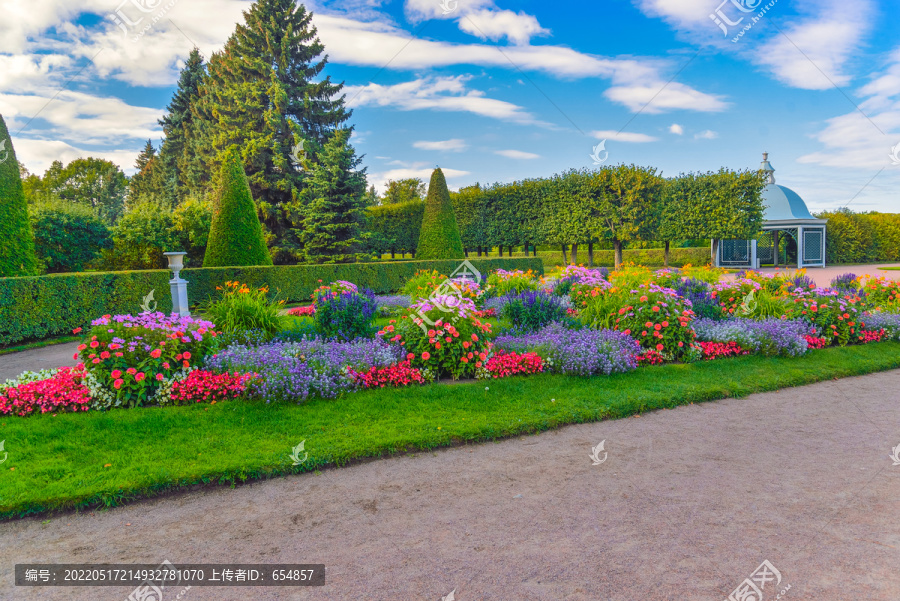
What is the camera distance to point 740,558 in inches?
96.3

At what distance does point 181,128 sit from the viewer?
35.0m

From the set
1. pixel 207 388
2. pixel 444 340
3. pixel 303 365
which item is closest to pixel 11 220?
pixel 207 388

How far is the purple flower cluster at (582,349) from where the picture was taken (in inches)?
225

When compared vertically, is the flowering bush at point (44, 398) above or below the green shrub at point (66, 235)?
below

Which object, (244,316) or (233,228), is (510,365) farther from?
(233,228)

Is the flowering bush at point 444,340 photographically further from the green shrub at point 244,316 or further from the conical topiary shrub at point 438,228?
the conical topiary shrub at point 438,228

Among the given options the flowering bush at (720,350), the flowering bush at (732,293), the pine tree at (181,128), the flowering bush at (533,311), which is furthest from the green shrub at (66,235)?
the flowering bush at (732,293)

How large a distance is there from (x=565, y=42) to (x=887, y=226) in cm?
3523

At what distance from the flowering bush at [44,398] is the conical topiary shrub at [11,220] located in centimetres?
674

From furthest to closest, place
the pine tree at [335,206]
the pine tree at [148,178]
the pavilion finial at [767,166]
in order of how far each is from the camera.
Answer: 1. the pine tree at [148,178]
2. the pavilion finial at [767,166]
3. the pine tree at [335,206]

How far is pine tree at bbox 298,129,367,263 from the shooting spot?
21000 millimetres

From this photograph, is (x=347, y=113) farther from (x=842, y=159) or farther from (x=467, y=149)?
(x=842, y=159)

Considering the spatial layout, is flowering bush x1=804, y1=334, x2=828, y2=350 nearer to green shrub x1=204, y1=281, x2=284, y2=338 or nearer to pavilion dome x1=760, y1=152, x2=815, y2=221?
green shrub x1=204, y1=281, x2=284, y2=338

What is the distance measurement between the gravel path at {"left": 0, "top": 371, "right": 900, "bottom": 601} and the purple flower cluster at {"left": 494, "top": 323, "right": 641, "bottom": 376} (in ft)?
5.49
